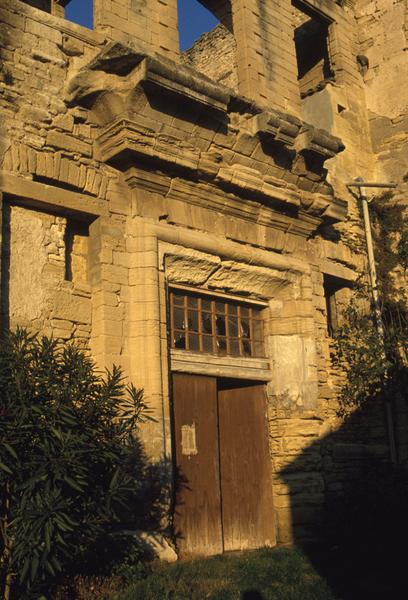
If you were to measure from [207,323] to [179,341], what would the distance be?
19.2 inches

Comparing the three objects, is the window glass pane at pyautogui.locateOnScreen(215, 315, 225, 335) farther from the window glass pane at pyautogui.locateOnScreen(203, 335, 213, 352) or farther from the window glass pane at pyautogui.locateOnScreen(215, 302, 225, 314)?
the window glass pane at pyautogui.locateOnScreen(203, 335, 213, 352)

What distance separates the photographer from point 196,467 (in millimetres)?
7156

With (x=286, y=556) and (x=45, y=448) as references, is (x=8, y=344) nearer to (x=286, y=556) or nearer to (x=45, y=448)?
(x=45, y=448)

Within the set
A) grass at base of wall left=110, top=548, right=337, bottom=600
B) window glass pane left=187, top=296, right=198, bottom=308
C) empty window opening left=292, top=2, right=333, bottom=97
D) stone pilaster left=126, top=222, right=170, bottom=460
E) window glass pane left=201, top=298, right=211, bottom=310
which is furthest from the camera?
empty window opening left=292, top=2, right=333, bottom=97

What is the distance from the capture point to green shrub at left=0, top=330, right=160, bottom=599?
425cm

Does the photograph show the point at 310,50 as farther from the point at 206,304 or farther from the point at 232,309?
the point at 206,304

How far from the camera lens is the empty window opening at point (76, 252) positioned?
6.69 m

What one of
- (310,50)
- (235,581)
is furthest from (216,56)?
(235,581)

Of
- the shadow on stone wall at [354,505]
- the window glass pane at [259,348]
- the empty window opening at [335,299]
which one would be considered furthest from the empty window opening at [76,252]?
the empty window opening at [335,299]

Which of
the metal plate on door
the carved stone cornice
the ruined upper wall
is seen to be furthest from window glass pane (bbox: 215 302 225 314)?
the ruined upper wall

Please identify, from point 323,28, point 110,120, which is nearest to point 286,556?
point 110,120

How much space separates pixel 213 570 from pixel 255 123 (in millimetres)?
4476

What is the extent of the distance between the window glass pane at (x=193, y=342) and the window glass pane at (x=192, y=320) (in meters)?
0.07

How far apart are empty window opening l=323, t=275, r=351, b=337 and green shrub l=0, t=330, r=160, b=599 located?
4.85 meters
